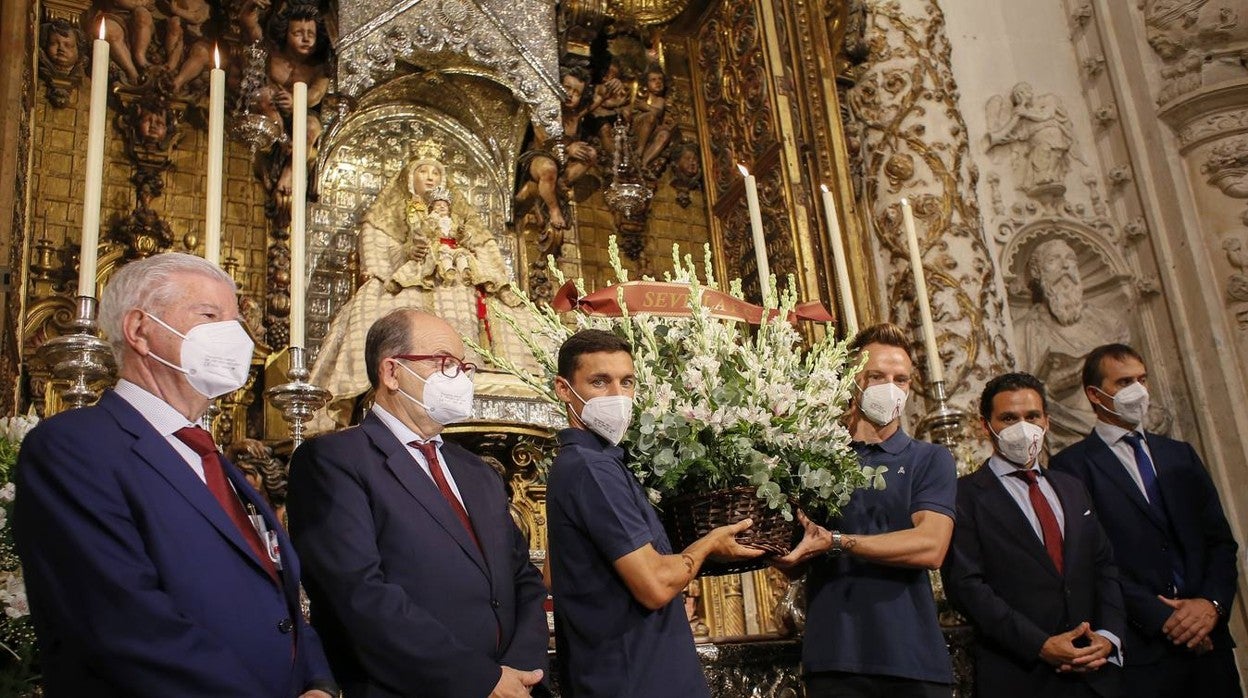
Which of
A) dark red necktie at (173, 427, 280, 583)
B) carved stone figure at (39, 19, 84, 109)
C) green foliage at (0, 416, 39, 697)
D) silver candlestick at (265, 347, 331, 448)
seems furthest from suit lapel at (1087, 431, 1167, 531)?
carved stone figure at (39, 19, 84, 109)

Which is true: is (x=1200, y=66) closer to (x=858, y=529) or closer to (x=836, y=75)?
(x=836, y=75)

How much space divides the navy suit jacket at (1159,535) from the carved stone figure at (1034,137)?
3.39 metres

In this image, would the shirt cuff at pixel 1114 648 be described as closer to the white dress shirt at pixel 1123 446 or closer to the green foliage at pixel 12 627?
the white dress shirt at pixel 1123 446

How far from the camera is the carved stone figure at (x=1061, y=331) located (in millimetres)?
6410

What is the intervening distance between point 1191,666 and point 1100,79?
490 centimetres

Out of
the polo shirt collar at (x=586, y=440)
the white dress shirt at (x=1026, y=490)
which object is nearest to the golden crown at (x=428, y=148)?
the white dress shirt at (x=1026, y=490)

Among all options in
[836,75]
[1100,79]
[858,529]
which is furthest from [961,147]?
[858,529]

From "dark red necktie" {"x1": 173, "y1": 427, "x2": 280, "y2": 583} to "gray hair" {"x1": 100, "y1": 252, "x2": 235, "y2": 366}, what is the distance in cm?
23

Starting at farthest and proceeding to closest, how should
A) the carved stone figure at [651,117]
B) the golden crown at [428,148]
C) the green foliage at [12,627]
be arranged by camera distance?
1. the carved stone figure at [651,117]
2. the golden crown at [428,148]
3. the green foliage at [12,627]

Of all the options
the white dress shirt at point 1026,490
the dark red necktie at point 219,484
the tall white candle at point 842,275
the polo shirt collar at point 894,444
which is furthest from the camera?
the tall white candle at point 842,275

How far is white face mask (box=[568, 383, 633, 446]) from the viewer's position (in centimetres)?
248

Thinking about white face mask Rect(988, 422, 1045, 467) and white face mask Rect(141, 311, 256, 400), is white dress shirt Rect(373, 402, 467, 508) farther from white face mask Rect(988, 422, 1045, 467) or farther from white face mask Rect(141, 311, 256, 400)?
white face mask Rect(988, 422, 1045, 467)

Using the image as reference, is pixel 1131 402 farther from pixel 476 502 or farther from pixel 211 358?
pixel 211 358

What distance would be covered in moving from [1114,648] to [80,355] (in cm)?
293
